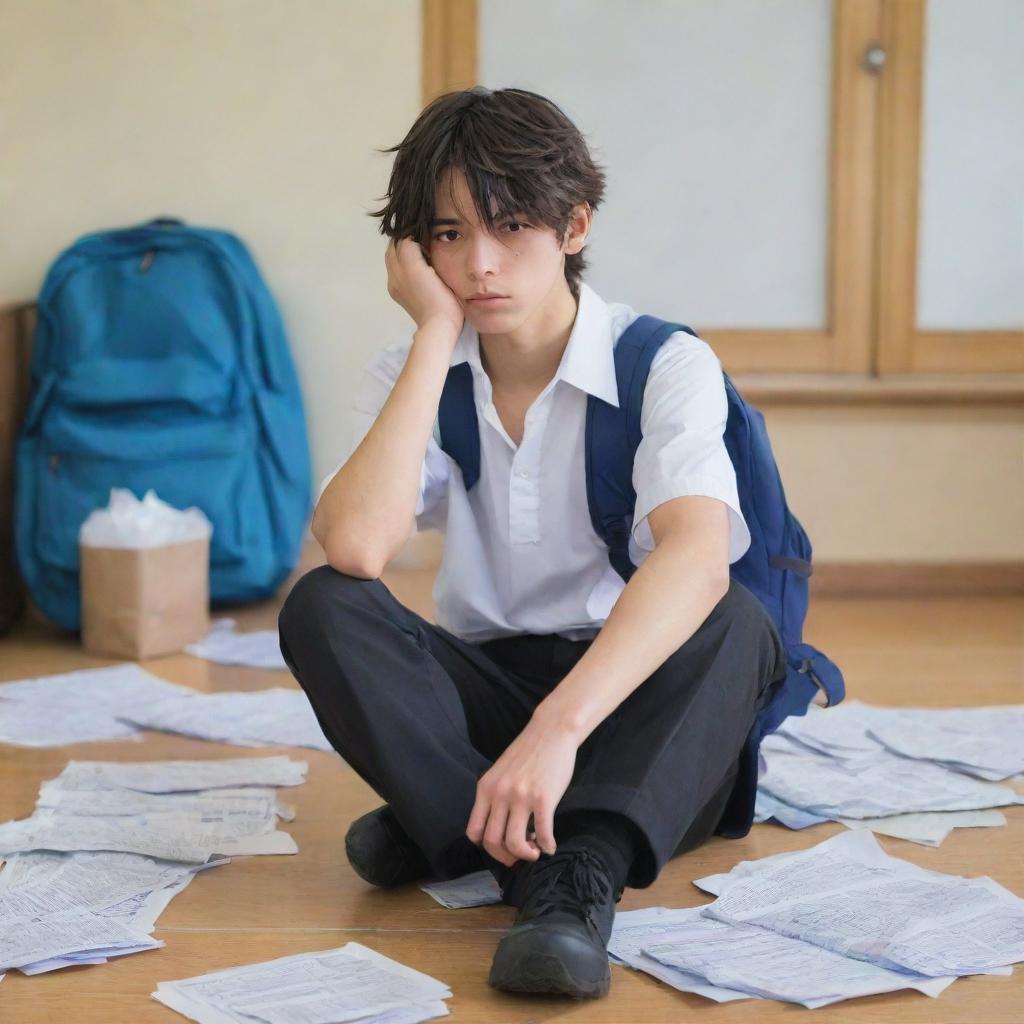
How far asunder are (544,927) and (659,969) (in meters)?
0.14

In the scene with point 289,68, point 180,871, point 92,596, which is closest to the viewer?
point 180,871

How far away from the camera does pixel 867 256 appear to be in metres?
3.30

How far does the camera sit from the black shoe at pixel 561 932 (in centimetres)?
121

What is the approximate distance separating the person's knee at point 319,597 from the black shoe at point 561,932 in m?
0.30

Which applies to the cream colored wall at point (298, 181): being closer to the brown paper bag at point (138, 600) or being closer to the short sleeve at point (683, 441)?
the brown paper bag at point (138, 600)

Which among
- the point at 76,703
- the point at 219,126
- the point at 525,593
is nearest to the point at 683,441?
the point at 525,593

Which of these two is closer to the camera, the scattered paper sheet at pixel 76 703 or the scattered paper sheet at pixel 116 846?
the scattered paper sheet at pixel 116 846

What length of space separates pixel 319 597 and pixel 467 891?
1.17 ft

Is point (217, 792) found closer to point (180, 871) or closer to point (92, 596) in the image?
point (180, 871)

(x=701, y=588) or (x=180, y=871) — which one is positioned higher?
(x=701, y=588)

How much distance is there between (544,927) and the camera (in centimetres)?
123

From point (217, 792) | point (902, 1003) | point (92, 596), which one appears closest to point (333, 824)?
point (217, 792)

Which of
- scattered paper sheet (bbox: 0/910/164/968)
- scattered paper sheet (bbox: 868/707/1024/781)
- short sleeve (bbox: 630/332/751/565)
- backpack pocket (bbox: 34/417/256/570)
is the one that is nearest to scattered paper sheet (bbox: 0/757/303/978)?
scattered paper sheet (bbox: 0/910/164/968)

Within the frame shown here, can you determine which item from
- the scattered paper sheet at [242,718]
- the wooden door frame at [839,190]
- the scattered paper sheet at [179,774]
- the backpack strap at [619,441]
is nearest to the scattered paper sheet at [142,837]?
the scattered paper sheet at [179,774]
